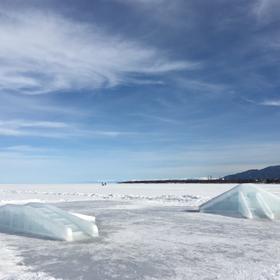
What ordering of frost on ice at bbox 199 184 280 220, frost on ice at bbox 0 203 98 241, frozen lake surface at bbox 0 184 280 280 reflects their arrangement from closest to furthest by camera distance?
frozen lake surface at bbox 0 184 280 280 → frost on ice at bbox 0 203 98 241 → frost on ice at bbox 199 184 280 220

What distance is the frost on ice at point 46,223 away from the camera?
7.95 meters

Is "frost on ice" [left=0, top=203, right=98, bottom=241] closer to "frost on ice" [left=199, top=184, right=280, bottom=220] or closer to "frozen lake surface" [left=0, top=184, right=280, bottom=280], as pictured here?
"frozen lake surface" [left=0, top=184, right=280, bottom=280]

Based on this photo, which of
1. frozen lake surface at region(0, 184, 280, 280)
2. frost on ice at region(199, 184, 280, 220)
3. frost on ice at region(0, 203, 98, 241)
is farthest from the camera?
frost on ice at region(199, 184, 280, 220)

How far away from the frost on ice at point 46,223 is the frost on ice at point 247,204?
208 inches

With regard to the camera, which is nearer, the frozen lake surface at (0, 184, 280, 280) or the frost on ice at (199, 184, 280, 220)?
the frozen lake surface at (0, 184, 280, 280)

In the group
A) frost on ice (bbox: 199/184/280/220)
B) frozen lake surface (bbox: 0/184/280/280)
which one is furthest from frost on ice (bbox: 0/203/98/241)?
frost on ice (bbox: 199/184/280/220)

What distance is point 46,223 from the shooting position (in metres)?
8.23

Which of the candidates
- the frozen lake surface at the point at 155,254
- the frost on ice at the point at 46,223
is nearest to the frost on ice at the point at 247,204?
the frozen lake surface at the point at 155,254

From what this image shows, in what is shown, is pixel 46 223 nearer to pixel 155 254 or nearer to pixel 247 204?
pixel 155 254

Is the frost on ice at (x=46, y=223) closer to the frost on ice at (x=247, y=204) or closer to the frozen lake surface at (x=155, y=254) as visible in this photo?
the frozen lake surface at (x=155, y=254)

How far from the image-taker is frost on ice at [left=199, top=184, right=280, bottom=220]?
11555 millimetres

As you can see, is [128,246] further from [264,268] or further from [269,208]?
[269,208]

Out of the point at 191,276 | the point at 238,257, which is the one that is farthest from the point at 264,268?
the point at 191,276

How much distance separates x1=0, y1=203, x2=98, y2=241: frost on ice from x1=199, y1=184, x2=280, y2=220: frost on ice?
17.3 feet
